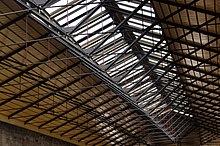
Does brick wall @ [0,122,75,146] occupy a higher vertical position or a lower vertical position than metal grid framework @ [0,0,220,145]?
lower

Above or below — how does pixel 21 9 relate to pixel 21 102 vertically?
above

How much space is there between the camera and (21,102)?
129ft

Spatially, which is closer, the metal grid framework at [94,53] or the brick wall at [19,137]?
the metal grid framework at [94,53]

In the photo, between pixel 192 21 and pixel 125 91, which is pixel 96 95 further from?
pixel 192 21

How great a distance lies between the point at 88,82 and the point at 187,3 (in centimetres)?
1848

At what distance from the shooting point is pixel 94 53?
32312 mm

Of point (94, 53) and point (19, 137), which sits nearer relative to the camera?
point (94, 53)

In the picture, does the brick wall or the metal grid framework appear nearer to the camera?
the metal grid framework

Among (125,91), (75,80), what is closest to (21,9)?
(75,80)

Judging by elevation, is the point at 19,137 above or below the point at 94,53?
below

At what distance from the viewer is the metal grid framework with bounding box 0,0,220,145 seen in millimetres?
26750

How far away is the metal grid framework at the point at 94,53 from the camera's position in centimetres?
2675

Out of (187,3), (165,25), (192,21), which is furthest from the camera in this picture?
(165,25)

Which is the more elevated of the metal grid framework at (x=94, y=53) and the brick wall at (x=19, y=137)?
the metal grid framework at (x=94, y=53)
